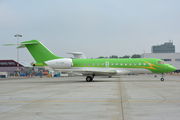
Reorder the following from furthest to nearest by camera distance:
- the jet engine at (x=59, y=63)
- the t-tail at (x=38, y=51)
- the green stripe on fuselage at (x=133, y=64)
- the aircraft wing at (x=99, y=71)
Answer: the t-tail at (x=38, y=51) < the jet engine at (x=59, y=63) < the green stripe on fuselage at (x=133, y=64) < the aircraft wing at (x=99, y=71)

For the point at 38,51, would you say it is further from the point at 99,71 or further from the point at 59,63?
the point at 99,71

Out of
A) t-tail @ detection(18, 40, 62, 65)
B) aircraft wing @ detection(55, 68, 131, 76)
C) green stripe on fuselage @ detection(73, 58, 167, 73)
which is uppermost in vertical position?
t-tail @ detection(18, 40, 62, 65)

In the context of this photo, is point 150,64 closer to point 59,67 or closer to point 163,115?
point 59,67

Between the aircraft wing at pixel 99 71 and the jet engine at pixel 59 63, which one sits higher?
the jet engine at pixel 59 63

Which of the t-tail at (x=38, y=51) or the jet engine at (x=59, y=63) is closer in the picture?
the jet engine at (x=59, y=63)

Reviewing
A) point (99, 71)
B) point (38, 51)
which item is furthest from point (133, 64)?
point (38, 51)

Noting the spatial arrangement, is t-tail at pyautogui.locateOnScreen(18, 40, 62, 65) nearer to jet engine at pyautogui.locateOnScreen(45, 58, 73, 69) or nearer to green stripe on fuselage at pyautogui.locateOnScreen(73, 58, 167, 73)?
jet engine at pyautogui.locateOnScreen(45, 58, 73, 69)

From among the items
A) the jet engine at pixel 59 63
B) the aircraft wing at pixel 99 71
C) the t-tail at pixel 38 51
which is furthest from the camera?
the t-tail at pixel 38 51

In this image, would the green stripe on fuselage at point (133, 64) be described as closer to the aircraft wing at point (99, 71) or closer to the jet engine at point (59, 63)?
the aircraft wing at point (99, 71)

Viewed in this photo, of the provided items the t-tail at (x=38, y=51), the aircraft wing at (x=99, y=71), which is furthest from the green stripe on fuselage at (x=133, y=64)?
the t-tail at (x=38, y=51)

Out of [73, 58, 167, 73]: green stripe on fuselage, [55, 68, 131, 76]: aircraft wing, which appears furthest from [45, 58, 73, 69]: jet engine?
[73, 58, 167, 73]: green stripe on fuselage

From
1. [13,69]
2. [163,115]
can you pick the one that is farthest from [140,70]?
[13,69]

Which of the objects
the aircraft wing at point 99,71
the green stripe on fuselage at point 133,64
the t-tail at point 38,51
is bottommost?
the aircraft wing at point 99,71

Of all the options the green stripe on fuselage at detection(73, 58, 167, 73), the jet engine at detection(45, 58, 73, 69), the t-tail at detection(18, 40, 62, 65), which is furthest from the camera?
the t-tail at detection(18, 40, 62, 65)
